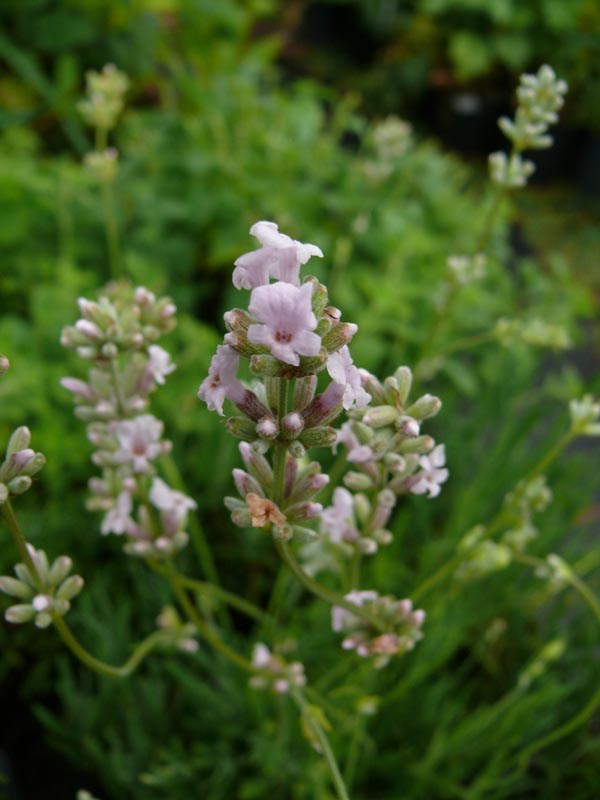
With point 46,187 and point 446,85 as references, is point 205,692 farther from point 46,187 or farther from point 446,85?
point 446,85

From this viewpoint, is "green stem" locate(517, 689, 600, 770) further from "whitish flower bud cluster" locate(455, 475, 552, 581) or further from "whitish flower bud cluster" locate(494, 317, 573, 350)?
"whitish flower bud cluster" locate(494, 317, 573, 350)

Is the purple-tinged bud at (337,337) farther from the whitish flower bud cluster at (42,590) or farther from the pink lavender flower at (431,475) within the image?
the whitish flower bud cluster at (42,590)

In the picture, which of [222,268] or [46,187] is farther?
[222,268]

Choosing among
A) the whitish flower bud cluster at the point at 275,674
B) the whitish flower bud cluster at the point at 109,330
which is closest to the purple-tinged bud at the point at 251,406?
the whitish flower bud cluster at the point at 109,330

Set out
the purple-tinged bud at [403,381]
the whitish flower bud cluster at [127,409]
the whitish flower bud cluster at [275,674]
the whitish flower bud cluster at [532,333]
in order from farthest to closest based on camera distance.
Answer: the whitish flower bud cluster at [532,333] < the whitish flower bud cluster at [275,674] < the whitish flower bud cluster at [127,409] < the purple-tinged bud at [403,381]

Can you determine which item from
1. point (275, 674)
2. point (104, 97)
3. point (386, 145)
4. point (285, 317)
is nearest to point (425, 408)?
point (285, 317)

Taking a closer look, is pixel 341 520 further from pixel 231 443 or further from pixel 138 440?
pixel 231 443

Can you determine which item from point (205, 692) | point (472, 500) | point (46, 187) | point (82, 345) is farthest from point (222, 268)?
point (82, 345)
